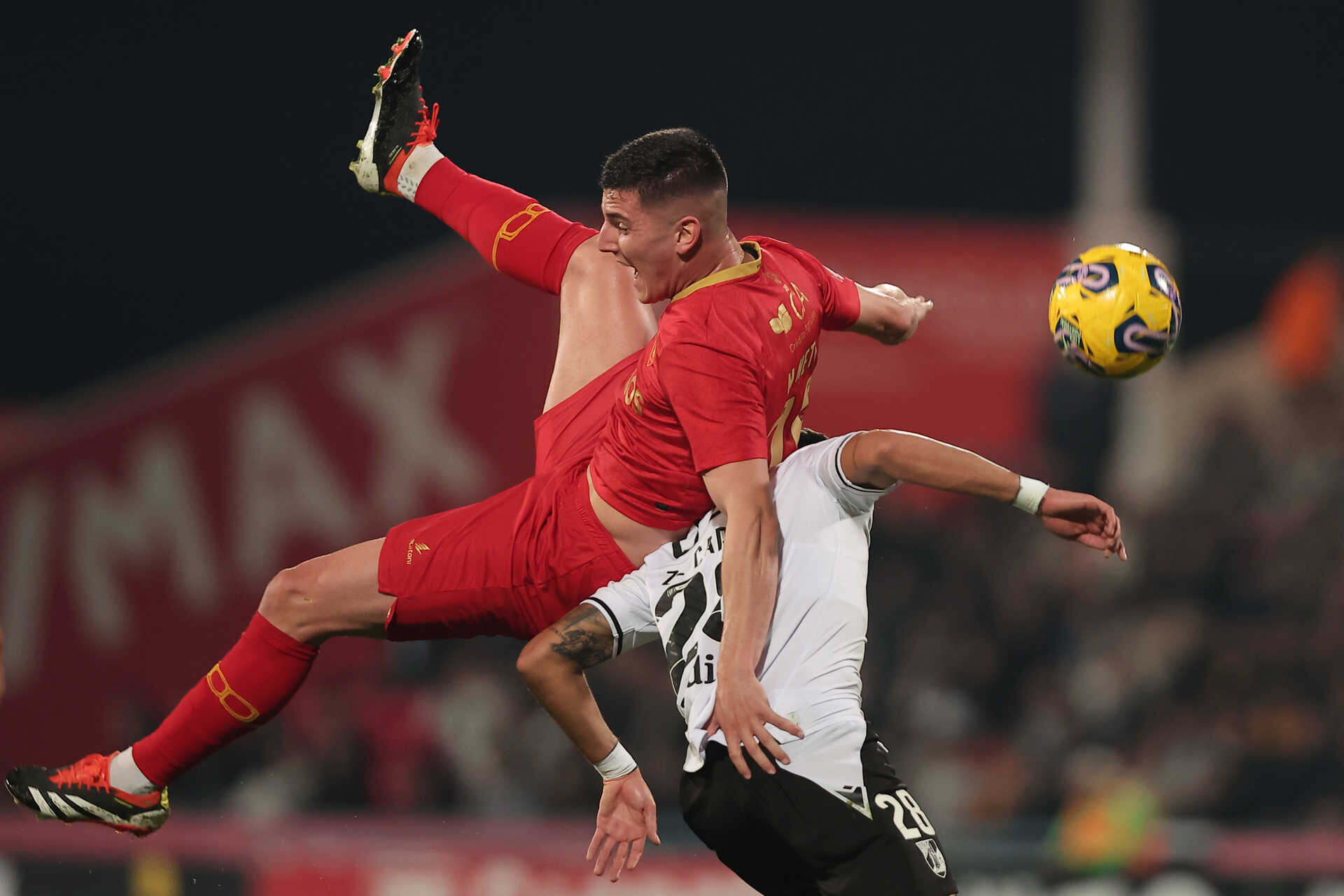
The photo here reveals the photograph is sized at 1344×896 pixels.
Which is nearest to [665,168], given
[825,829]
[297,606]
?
[297,606]

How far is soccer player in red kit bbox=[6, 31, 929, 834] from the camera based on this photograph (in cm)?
390

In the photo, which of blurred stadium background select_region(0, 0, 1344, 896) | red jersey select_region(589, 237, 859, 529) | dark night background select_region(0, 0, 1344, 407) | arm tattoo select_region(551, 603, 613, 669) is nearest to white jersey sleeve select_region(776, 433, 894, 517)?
red jersey select_region(589, 237, 859, 529)

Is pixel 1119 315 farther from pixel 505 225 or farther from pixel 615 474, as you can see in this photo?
pixel 505 225

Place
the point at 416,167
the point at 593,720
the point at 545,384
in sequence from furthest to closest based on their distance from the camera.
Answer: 1. the point at 545,384
2. the point at 416,167
3. the point at 593,720

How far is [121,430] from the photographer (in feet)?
33.7

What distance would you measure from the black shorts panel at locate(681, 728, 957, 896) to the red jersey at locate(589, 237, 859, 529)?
2.29 feet

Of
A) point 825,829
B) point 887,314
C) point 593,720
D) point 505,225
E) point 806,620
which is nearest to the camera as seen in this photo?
point 825,829

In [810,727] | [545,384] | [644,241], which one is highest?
[644,241]

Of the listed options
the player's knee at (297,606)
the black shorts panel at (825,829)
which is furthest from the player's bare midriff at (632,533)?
the player's knee at (297,606)

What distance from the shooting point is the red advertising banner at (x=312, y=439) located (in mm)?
9453

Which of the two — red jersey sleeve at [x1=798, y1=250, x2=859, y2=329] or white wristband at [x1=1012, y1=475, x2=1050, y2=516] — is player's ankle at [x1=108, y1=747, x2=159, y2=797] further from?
white wristband at [x1=1012, y1=475, x2=1050, y2=516]

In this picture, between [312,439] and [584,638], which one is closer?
[584,638]

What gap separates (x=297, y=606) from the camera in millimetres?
4469

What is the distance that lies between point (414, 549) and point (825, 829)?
4.42ft
